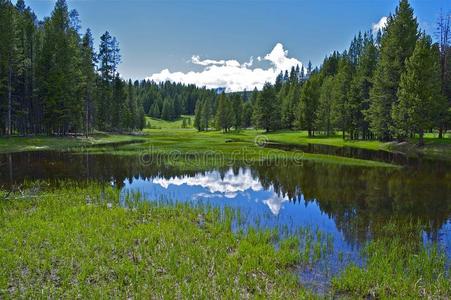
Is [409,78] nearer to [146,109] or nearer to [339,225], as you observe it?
[339,225]

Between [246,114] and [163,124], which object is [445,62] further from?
[163,124]

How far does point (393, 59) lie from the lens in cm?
5303

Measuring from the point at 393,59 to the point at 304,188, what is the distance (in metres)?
40.4

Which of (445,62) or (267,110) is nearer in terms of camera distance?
(445,62)

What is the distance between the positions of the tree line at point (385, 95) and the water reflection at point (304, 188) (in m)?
14.0

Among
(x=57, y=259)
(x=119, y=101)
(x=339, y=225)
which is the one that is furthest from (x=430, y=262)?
(x=119, y=101)

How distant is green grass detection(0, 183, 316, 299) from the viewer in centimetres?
767

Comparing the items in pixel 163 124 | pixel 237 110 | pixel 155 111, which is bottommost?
pixel 163 124

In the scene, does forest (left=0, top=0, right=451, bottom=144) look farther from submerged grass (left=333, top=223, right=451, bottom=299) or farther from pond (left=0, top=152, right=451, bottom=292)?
submerged grass (left=333, top=223, right=451, bottom=299)

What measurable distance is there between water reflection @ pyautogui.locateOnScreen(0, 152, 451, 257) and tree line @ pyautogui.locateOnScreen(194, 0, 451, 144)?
1397 cm

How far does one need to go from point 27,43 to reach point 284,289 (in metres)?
62.8

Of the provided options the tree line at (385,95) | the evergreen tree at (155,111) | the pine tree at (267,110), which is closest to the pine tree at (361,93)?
the tree line at (385,95)

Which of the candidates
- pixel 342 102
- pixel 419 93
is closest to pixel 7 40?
pixel 419 93

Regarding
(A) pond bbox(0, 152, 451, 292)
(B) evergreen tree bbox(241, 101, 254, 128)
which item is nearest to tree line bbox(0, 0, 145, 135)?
(A) pond bbox(0, 152, 451, 292)
